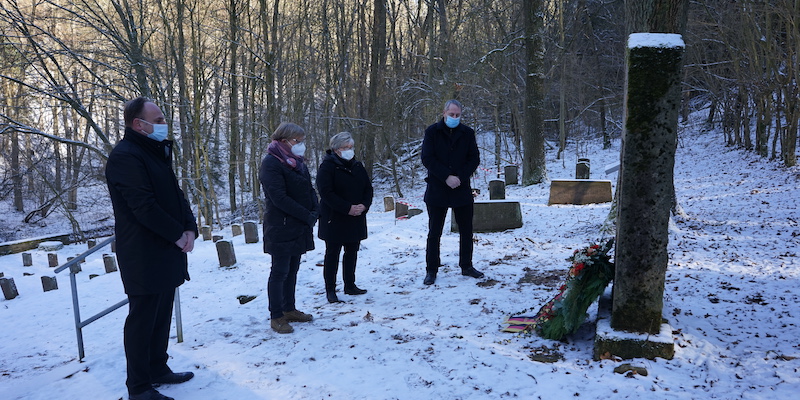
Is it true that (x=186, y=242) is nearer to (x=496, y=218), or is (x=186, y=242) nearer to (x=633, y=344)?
(x=633, y=344)

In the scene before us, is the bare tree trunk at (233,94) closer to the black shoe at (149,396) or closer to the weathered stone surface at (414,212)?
the weathered stone surface at (414,212)

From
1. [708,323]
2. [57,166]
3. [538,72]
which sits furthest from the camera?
[57,166]

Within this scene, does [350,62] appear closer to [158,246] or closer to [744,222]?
[744,222]

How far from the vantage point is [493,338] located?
386 centimetres

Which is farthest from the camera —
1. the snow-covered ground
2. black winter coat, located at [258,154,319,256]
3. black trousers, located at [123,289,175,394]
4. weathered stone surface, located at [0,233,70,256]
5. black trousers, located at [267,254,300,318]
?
weathered stone surface, located at [0,233,70,256]

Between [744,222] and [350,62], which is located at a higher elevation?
[350,62]

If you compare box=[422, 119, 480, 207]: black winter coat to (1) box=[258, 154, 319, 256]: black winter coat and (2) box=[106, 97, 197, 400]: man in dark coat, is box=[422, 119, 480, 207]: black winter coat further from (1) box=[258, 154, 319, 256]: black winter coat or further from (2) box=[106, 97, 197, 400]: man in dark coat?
(2) box=[106, 97, 197, 400]: man in dark coat

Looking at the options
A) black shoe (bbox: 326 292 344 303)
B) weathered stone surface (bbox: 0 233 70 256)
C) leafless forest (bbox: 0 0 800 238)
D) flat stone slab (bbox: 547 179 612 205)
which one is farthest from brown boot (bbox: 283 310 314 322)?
weathered stone surface (bbox: 0 233 70 256)

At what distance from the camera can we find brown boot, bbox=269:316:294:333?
4.31 meters

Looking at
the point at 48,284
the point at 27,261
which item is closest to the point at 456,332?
the point at 48,284

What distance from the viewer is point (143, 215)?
2902 millimetres

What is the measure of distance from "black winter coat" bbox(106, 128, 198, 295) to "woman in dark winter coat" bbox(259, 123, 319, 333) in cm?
114

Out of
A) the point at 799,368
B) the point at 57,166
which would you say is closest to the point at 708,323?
the point at 799,368

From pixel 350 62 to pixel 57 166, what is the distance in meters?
14.9
